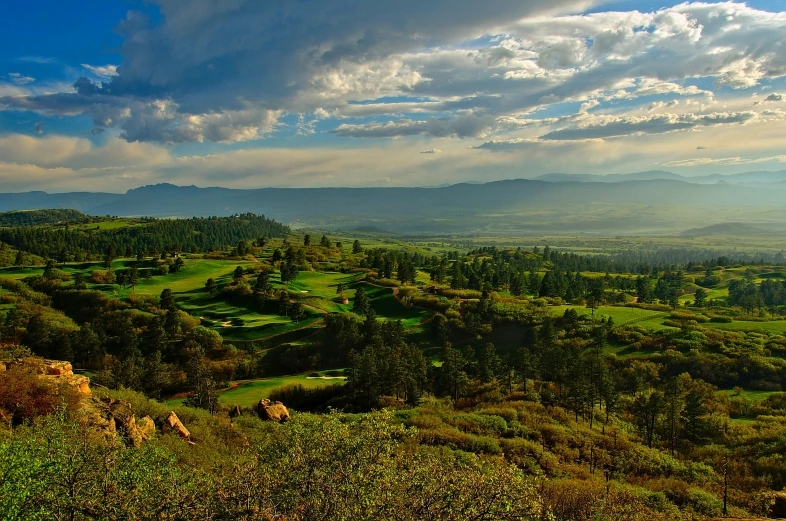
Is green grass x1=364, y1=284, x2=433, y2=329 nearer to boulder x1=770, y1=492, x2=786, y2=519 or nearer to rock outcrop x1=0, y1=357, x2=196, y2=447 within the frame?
rock outcrop x1=0, y1=357, x2=196, y2=447

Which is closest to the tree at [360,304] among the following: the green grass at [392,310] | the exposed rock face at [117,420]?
the green grass at [392,310]

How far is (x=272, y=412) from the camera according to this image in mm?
38938

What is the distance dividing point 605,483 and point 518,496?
1709cm

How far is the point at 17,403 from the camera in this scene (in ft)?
81.3

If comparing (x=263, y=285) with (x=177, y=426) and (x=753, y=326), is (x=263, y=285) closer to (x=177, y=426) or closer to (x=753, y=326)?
(x=177, y=426)

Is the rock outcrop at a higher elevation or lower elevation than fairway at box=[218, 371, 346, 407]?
higher

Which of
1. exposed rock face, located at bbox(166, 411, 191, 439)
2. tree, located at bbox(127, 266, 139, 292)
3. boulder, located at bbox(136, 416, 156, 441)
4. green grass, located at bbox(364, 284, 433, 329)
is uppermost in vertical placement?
tree, located at bbox(127, 266, 139, 292)

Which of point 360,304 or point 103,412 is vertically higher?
point 103,412

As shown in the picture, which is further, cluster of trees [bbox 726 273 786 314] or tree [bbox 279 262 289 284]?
cluster of trees [bbox 726 273 786 314]

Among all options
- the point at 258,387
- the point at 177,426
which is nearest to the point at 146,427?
the point at 177,426

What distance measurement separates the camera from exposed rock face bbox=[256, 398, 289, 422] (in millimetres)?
38469

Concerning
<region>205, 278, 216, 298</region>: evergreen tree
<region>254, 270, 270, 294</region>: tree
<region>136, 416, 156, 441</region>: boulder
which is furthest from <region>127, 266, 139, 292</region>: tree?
<region>136, 416, 156, 441</region>: boulder

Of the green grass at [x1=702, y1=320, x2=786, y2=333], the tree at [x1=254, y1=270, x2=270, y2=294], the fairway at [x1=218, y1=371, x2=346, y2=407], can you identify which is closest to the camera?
the fairway at [x1=218, y1=371, x2=346, y2=407]

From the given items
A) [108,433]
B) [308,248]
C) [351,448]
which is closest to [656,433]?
[351,448]
